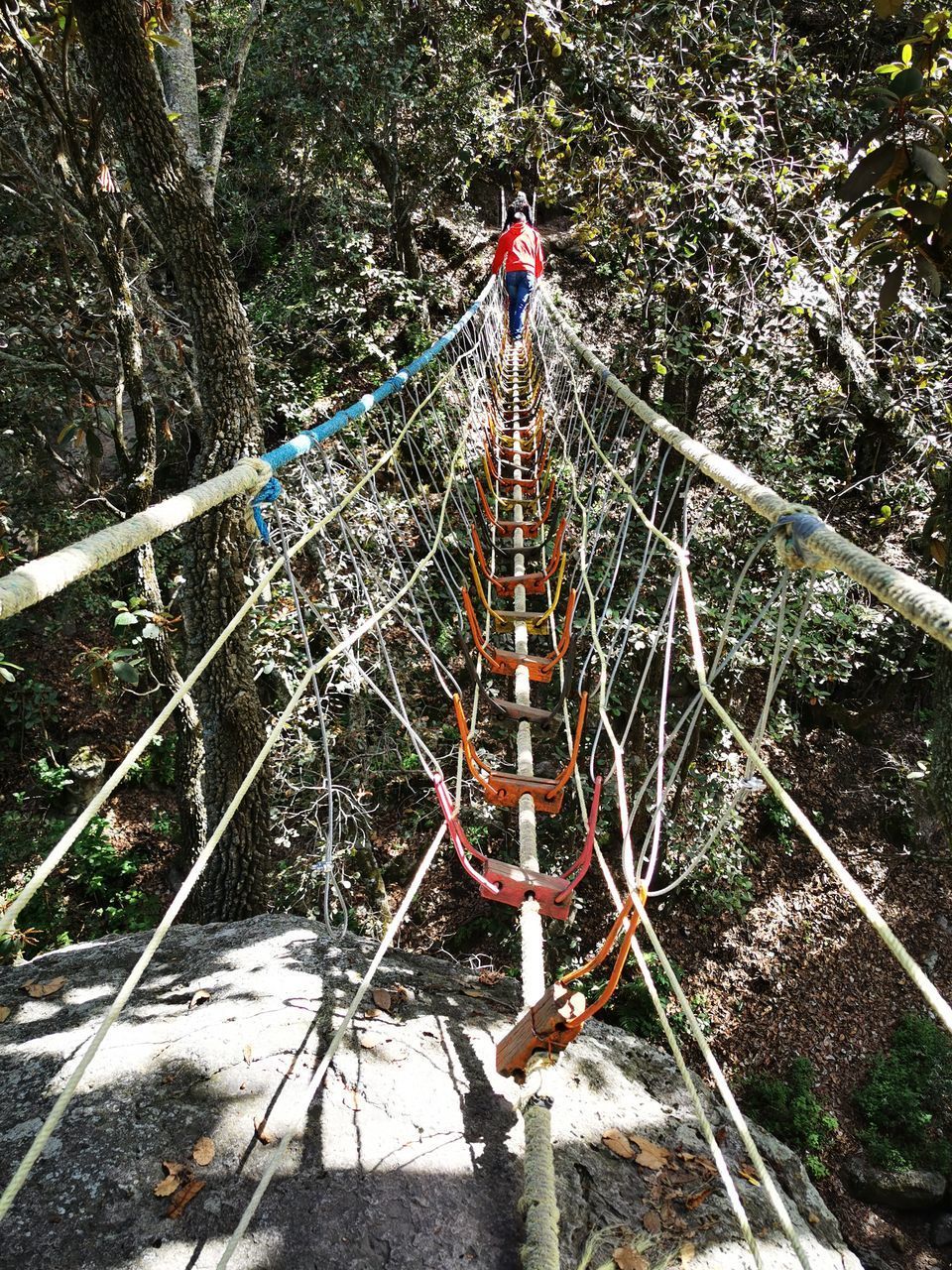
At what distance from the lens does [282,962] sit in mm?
1425

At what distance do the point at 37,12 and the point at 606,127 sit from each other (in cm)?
222

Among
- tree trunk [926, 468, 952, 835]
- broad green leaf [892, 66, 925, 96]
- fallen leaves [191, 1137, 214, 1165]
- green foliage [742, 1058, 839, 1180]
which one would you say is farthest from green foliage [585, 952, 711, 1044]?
broad green leaf [892, 66, 925, 96]

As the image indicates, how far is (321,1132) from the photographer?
1.02 metres

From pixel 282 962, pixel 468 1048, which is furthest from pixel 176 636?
pixel 468 1048

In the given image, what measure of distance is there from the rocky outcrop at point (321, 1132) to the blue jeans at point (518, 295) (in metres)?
4.44

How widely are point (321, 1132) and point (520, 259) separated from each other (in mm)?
4752

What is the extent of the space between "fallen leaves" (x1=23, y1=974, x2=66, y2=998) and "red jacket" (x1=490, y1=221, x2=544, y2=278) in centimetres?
452

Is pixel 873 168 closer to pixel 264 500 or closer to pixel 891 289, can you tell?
pixel 891 289

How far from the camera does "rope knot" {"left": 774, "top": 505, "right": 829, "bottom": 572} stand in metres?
0.85

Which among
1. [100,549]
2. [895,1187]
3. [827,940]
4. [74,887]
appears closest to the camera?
[100,549]

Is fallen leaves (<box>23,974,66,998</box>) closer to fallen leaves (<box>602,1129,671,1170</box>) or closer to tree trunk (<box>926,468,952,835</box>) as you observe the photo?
fallen leaves (<box>602,1129,671,1170</box>)

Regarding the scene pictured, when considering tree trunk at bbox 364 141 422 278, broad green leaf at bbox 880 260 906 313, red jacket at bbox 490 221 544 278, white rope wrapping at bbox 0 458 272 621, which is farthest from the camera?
tree trunk at bbox 364 141 422 278

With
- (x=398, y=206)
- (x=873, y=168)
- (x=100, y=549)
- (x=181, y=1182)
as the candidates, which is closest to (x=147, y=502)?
(x=100, y=549)

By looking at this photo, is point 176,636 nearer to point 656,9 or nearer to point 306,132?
point 306,132
